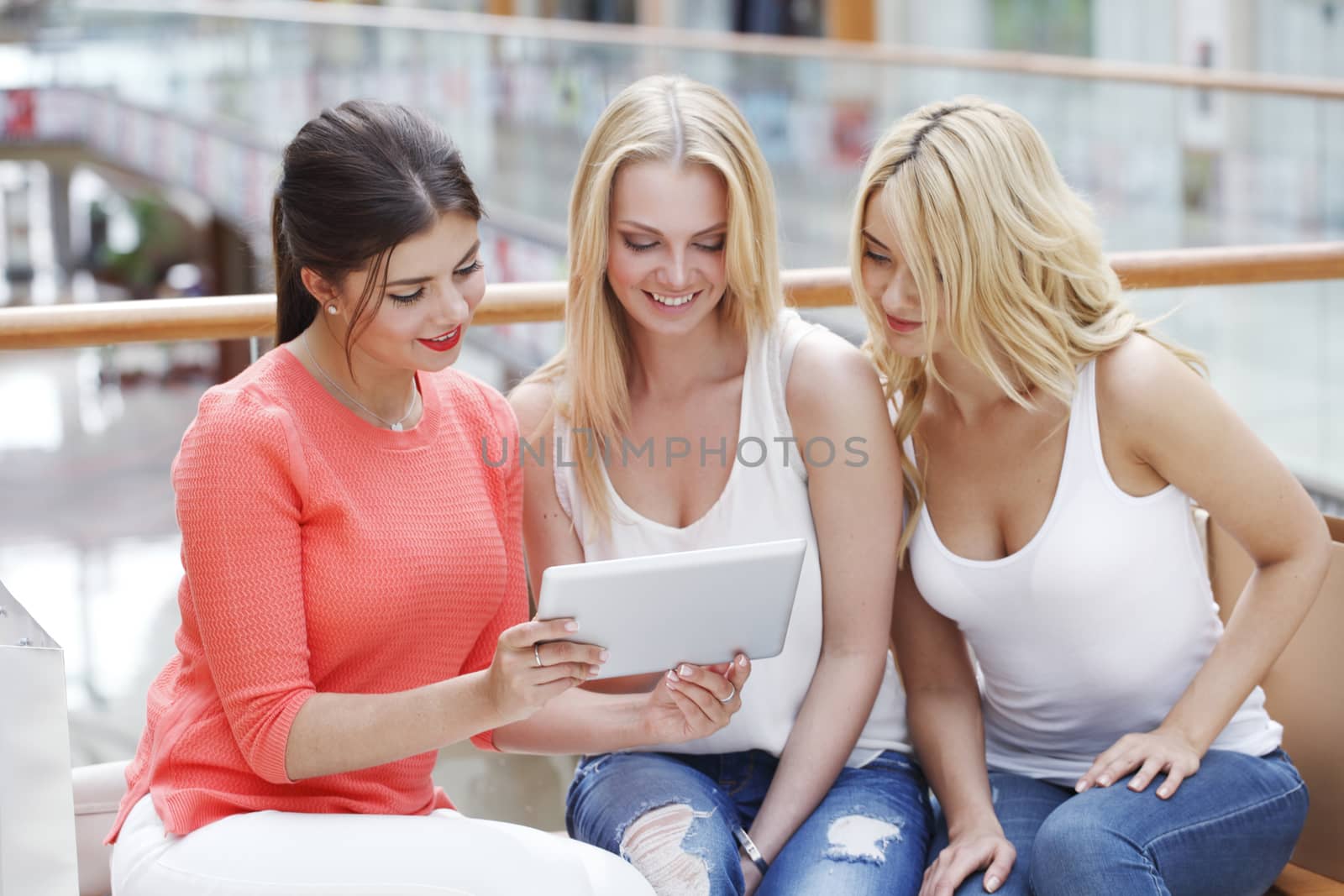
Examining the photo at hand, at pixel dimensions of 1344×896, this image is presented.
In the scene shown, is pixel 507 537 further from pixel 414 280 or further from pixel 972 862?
pixel 972 862

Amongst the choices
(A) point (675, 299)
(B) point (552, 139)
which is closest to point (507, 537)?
(A) point (675, 299)

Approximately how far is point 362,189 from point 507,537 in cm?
45

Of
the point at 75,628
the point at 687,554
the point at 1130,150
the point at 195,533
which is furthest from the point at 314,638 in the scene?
the point at 1130,150

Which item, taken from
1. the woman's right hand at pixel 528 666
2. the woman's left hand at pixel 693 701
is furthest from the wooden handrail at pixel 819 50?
the woman's right hand at pixel 528 666

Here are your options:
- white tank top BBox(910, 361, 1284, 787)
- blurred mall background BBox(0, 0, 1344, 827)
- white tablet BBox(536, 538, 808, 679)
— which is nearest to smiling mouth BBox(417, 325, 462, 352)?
white tablet BBox(536, 538, 808, 679)

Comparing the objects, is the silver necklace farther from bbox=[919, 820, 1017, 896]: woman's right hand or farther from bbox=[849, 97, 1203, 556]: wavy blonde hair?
bbox=[919, 820, 1017, 896]: woman's right hand

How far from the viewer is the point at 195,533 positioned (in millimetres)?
1395

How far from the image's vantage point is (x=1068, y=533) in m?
1.68

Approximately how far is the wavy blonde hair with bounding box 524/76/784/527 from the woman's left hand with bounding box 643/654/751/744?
283 millimetres

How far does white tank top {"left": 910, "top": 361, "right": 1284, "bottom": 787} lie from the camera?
1.68 meters

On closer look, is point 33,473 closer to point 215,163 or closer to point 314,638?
point 215,163

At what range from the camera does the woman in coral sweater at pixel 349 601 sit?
138cm

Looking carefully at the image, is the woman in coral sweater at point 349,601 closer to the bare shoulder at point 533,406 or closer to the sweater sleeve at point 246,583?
the sweater sleeve at point 246,583

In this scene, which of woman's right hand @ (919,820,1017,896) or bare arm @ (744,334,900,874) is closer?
woman's right hand @ (919,820,1017,896)
